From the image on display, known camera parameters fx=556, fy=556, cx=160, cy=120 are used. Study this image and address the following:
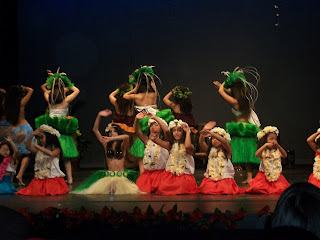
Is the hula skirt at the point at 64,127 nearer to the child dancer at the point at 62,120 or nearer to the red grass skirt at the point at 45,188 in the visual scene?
the child dancer at the point at 62,120

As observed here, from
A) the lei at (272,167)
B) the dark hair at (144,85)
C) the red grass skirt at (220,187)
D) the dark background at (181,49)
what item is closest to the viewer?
the red grass skirt at (220,187)

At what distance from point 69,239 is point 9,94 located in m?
3.59

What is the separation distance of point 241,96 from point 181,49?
316 centimetres

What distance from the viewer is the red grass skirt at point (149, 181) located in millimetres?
5846

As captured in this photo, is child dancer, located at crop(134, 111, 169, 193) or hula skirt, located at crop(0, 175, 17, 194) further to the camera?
child dancer, located at crop(134, 111, 169, 193)

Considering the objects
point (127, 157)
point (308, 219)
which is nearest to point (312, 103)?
point (127, 157)

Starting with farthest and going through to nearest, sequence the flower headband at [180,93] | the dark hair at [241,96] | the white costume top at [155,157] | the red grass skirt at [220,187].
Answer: the flower headband at [180,93] → the dark hair at [241,96] → the white costume top at [155,157] → the red grass skirt at [220,187]

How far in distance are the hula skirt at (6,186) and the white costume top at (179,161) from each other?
166cm

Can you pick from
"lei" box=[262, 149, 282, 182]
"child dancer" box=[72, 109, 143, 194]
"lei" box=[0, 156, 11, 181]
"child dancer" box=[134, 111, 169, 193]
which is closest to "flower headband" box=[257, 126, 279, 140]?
"lei" box=[262, 149, 282, 182]

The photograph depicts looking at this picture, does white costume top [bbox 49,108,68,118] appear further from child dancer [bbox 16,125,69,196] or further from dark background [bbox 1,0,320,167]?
dark background [bbox 1,0,320,167]

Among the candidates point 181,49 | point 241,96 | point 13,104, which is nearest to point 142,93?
point 241,96

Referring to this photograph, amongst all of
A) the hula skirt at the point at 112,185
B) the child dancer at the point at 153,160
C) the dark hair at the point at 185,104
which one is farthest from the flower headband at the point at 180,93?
the hula skirt at the point at 112,185

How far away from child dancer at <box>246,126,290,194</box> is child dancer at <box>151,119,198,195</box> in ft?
2.08

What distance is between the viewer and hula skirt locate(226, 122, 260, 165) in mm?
6609
